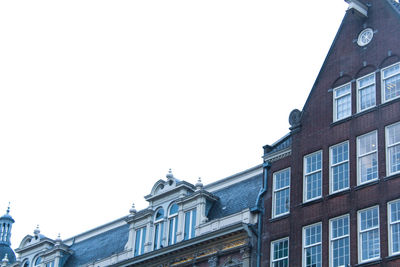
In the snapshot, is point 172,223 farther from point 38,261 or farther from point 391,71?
point 391,71

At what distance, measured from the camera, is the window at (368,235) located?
43844 millimetres

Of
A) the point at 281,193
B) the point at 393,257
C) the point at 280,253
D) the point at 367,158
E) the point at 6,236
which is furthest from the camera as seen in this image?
the point at 6,236

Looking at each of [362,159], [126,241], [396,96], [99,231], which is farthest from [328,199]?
[99,231]

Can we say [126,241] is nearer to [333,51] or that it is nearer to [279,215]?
[279,215]

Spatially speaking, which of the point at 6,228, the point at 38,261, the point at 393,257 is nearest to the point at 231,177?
the point at 393,257

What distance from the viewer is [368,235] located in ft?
145

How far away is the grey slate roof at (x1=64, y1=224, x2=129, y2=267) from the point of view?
6568cm

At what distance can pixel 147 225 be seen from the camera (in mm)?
61219

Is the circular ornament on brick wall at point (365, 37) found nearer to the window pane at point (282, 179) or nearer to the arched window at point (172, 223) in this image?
the window pane at point (282, 179)

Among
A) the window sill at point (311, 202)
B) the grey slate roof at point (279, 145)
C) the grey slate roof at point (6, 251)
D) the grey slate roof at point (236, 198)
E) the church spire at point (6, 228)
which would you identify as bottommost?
the window sill at point (311, 202)

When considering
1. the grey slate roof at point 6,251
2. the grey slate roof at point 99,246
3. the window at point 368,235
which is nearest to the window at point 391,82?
the window at point 368,235

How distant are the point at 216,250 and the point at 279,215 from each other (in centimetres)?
559

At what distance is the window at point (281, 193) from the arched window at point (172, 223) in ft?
31.7

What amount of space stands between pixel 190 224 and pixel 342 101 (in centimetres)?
1417
